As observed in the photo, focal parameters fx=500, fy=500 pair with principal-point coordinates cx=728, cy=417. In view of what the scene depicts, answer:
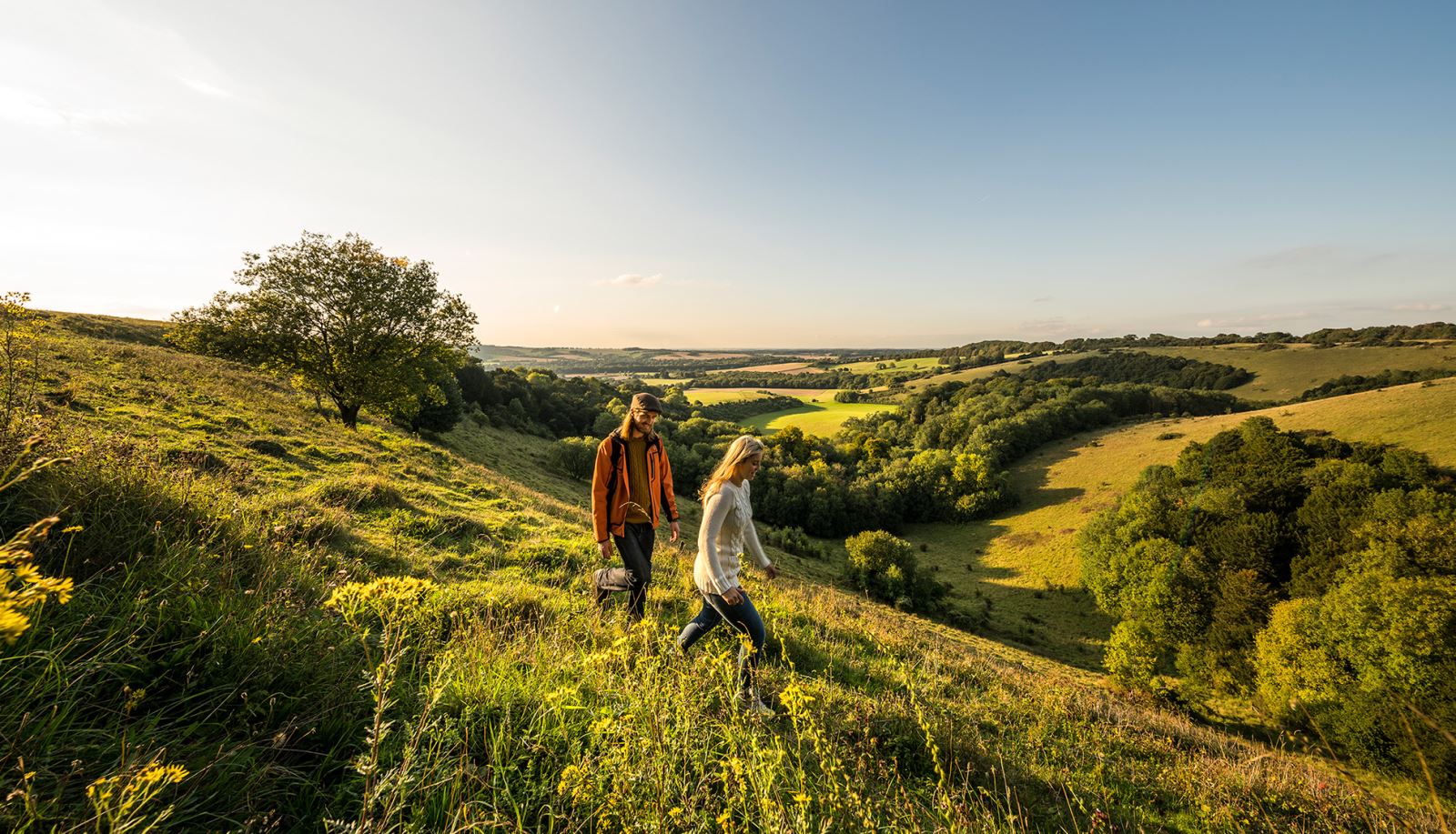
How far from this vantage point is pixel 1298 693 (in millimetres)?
17703

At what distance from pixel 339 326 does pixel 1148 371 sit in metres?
110

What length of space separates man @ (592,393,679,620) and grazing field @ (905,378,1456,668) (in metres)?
31.2

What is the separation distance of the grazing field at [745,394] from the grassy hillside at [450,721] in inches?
3122

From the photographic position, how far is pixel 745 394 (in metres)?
97.2

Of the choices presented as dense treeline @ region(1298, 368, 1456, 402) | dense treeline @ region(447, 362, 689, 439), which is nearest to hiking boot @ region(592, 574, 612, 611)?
dense treeline @ region(447, 362, 689, 439)

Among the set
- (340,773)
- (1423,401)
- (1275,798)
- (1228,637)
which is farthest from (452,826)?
(1423,401)

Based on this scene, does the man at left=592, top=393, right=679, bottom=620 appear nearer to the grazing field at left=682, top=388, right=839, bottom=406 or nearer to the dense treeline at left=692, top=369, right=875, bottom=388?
the grazing field at left=682, top=388, right=839, bottom=406

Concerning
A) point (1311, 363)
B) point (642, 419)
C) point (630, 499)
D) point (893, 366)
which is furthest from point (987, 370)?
point (630, 499)

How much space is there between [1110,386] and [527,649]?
3508 inches

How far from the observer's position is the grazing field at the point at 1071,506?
31.8m

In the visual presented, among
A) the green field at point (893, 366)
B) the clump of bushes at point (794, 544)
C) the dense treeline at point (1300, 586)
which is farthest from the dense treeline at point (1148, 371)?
the clump of bushes at point (794, 544)

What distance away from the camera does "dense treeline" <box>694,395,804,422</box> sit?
268 feet

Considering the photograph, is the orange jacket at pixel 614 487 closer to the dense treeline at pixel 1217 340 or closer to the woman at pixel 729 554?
the woman at pixel 729 554

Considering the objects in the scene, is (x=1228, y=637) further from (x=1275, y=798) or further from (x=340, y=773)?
(x=340, y=773)
